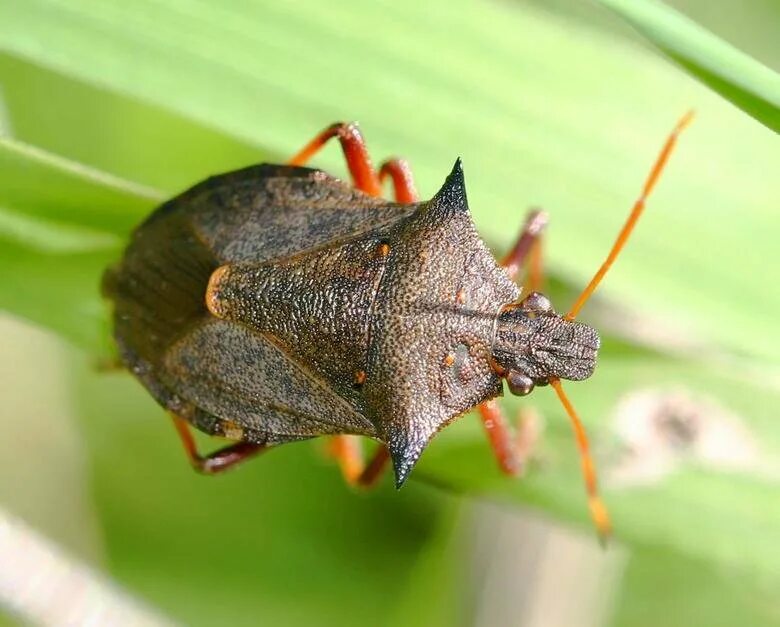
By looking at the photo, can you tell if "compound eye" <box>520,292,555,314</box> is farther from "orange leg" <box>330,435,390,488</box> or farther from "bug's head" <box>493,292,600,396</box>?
"orange leg" <box>330,435,390,488</box>

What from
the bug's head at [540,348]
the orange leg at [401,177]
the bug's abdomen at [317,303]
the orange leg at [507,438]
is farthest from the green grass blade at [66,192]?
the orange leg at [507,438]


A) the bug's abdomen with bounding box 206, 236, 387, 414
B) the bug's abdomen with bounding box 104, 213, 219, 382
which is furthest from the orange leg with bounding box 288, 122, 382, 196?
the bug's abdomen with bounding box 104, 213, 219, 382

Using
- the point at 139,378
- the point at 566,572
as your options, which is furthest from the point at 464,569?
the point at 139,378

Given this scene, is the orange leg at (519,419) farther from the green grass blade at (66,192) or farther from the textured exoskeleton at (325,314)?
the green grass blade at (66,192)

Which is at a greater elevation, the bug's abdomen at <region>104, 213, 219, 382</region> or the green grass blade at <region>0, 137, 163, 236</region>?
the green grass blade at <region>0, 137, 163, 236</region>

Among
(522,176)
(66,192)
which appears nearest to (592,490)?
(522,176)

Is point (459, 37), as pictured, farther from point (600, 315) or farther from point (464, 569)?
point (464, 569)

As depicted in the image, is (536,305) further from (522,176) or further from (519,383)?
(522,176)
